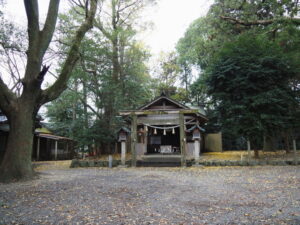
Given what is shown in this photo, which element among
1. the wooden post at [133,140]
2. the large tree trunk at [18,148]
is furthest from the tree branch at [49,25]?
the wooden post at [133,140]

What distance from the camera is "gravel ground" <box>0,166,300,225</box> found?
402 centimetres

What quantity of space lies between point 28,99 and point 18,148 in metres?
1.89

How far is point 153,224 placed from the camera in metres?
3.79

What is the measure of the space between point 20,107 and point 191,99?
73.8 ft

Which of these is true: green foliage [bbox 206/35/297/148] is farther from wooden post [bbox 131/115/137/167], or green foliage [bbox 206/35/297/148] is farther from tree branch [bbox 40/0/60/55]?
tree branch [bbox 40/0/60/55]

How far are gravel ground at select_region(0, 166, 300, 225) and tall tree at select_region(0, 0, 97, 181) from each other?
1.18 m

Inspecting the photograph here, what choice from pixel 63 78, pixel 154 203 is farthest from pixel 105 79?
pixel 154 203

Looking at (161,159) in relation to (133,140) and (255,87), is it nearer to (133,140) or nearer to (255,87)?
(133,140)

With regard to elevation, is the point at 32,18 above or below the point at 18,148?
above

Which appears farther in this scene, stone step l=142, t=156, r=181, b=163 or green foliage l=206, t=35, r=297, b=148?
stone step l=142, t=156, r=181, b=163

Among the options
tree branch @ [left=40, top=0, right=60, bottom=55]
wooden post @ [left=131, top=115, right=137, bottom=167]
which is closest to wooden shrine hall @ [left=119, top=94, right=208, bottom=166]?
wooden post @ [left=131, top=115, right=137, bottom=167]

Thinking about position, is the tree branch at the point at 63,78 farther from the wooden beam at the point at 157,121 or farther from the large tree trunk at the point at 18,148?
the wooden beam at the point at 157,121

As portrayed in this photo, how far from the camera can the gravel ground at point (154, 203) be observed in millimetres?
4023

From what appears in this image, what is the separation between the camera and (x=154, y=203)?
510 cm
